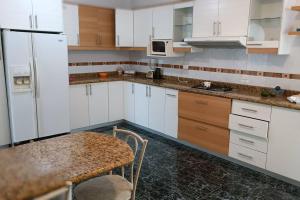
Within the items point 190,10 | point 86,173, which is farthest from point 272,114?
point 86,173

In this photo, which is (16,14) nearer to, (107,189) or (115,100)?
(115,100)

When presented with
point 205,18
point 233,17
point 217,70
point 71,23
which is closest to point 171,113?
point 217,70

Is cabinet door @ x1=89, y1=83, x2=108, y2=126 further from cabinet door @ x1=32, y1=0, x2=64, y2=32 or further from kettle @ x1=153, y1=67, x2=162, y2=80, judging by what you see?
cabinet door @ x1=32, y1=0, x2=64, y2=32

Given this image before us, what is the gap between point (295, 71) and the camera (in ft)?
10.3

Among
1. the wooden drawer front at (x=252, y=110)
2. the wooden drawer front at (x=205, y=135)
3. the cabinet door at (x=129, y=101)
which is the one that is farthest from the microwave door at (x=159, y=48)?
the wooden drawer front at (x=252, y=110)

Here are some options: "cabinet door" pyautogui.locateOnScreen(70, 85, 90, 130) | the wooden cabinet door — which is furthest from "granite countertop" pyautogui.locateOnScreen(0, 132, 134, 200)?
the wooden cabinet door

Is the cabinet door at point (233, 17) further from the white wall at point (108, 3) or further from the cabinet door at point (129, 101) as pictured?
the white wall at point (108, 3)

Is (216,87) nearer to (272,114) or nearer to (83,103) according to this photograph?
(272,114)

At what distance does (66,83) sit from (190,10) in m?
2.15

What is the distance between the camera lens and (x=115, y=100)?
4766 millimetres

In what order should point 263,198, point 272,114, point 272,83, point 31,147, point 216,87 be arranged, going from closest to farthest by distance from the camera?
1. point 31,147
2. point 263,198
3. point 272,114
4. point 272,83
5. point 216,87

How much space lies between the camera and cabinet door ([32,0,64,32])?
3.55m

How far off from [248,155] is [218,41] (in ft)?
4.79

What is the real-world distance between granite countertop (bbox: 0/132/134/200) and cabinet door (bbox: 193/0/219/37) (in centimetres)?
228
